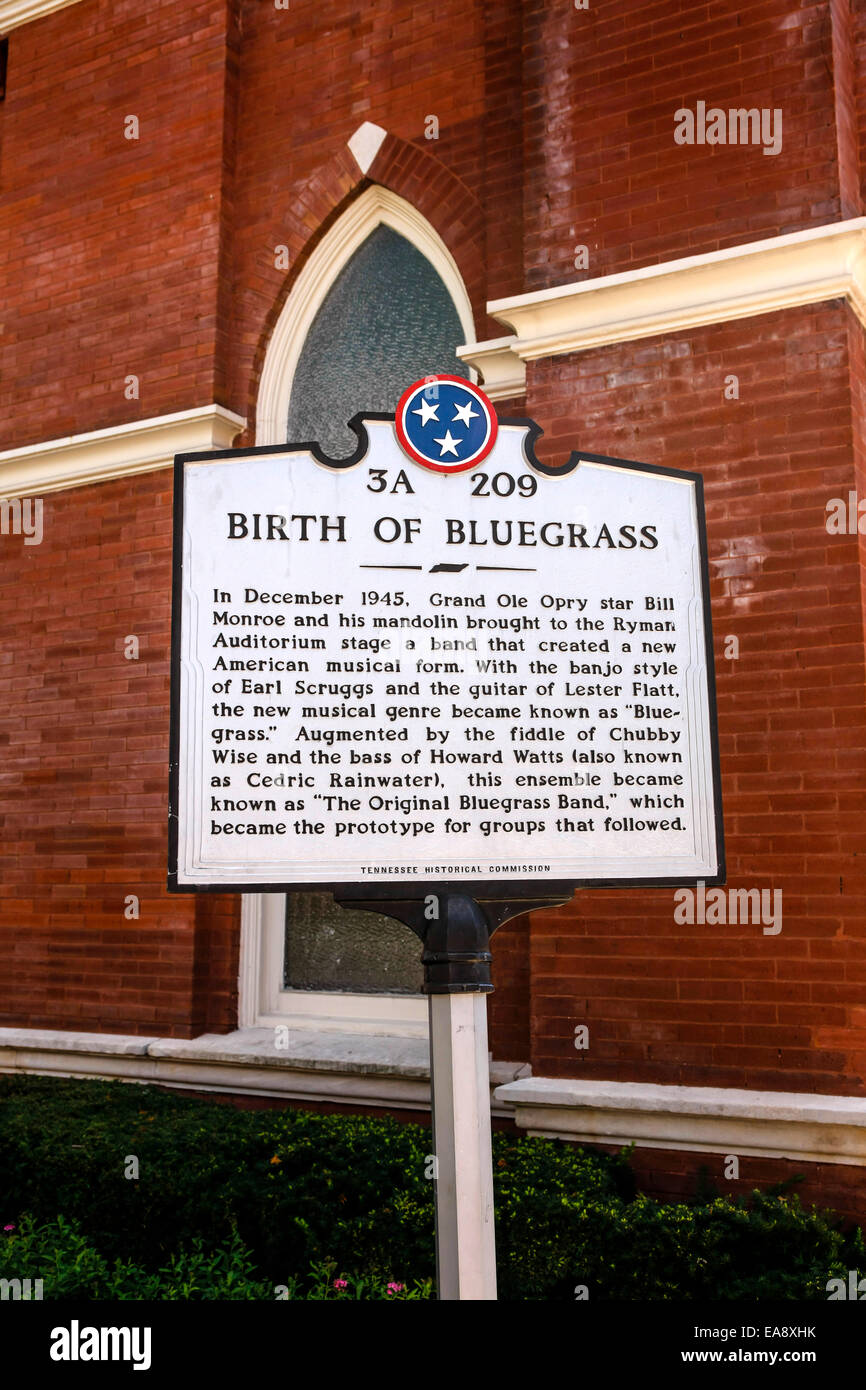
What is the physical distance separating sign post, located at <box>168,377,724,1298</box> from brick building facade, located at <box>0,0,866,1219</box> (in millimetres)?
2019

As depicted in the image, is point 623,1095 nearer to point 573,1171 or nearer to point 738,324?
point 573,1171

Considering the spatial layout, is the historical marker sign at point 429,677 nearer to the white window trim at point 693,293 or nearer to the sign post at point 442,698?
the sign post at point 442,698

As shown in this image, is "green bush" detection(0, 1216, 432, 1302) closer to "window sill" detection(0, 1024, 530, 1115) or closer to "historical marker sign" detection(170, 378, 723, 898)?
"window sill" detection(0, 1024, 530, 1115)

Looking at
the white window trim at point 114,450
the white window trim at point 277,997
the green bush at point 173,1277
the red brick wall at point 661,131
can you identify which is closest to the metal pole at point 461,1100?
the green bush at point 173,1277

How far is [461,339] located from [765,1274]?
5.04m

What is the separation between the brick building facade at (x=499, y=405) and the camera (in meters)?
4.81

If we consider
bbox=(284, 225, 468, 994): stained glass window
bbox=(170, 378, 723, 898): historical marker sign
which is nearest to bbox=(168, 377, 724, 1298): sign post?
bbox=(170, 378, 723, 898): historical marker sign

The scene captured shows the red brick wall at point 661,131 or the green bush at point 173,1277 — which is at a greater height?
the red brick wall at point 661,131

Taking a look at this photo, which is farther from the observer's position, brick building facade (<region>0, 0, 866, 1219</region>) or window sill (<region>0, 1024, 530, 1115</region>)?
window sill (<region>0, 1024, 530, 1115</region>)

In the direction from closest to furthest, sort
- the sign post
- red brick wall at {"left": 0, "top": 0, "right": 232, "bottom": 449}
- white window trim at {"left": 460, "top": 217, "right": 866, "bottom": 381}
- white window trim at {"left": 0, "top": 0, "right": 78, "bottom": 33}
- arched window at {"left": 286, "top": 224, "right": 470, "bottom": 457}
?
the sign post → white window trim at {"left": 460, "top": 217, "right": 866, "bottom": 381} → arched window at {"left": 286, "top": 224, "right": 470, "bottom": 457} → red brick wall at {"left": 0, "top": 0, "right": 232, "bottom": 449} → white window trim at {"left": 0, "top": 0, "right": 78, "bottom": 33}

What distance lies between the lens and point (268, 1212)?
445cm

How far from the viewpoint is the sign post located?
110 inches

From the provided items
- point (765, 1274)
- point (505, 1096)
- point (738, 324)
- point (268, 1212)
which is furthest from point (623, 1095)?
point (738, 324)

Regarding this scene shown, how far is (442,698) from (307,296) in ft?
16.6
